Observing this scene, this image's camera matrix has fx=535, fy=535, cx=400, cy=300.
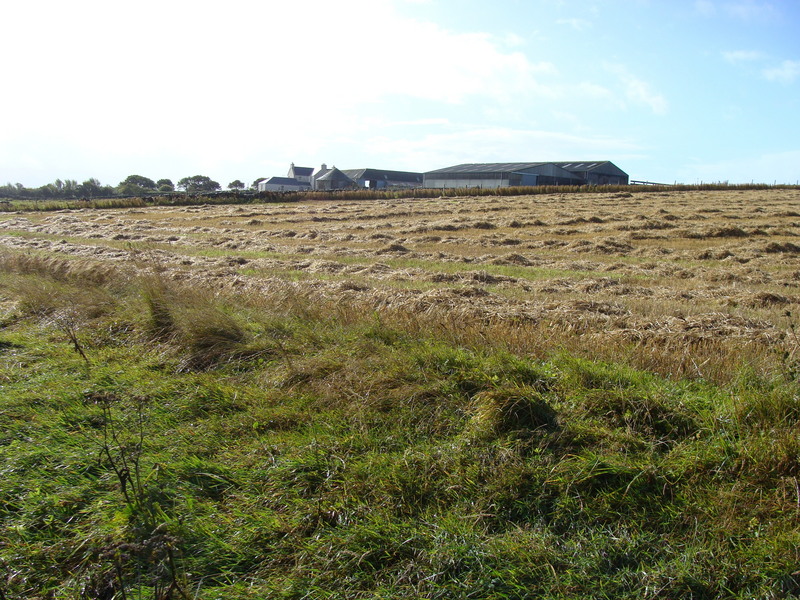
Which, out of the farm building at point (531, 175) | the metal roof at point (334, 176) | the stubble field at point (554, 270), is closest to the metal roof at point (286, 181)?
the metal roof at point (334, 176)

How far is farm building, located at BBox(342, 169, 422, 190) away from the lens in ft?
336

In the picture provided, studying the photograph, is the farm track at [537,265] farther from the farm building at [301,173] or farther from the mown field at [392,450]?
the farm building at [301,173]

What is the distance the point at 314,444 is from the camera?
443 cm

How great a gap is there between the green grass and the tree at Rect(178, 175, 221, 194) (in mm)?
115077

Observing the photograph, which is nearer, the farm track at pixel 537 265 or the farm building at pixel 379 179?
the farm track at pixel 537 265

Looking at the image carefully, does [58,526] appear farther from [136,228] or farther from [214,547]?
[136,228]

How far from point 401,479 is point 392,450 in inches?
18.9

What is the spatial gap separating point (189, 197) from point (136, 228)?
106 ft

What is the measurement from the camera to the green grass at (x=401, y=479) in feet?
10.4

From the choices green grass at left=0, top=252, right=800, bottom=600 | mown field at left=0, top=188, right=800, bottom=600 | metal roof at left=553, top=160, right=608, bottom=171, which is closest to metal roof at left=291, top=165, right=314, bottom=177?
metal roof at left=553, top=160, right=608, bottom=171

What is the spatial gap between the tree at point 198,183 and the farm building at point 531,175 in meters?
54.4

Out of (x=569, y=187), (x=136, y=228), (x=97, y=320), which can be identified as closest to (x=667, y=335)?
(x=97, y=320)

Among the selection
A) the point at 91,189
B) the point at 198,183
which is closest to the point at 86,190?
the point at 91,189

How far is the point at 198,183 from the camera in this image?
11662 centimetres
